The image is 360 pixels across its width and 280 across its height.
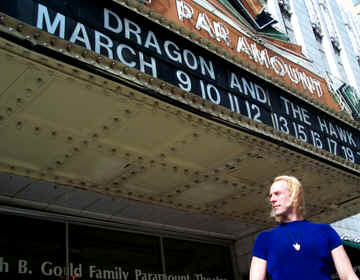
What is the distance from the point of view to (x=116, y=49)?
511 cm

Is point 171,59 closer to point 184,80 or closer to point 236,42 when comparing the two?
point 184,80

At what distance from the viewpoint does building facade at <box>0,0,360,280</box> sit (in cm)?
486

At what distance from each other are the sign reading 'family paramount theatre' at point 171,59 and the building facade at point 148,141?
0.02m

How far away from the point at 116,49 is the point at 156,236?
5.53m

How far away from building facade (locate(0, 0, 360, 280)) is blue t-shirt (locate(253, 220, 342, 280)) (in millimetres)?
2951

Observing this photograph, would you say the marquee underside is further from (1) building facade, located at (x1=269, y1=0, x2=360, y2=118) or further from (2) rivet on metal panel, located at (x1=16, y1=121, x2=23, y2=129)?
(1) building facade, located at (x1=269, y1=0, x2=360, y2=118)

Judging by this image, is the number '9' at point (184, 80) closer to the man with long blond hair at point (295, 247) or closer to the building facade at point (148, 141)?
the building facade at point (148, 141)

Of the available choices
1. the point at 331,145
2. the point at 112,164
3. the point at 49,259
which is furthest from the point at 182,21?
the point at 49,259

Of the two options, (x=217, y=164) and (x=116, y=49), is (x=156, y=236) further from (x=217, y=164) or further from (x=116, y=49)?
(x=116, y=49)

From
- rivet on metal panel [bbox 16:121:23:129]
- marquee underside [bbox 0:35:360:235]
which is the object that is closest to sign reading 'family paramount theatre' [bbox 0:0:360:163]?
marquee underside [bbox 0:35:360:235]

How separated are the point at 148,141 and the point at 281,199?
392 centimetres

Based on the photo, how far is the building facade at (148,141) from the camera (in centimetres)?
486

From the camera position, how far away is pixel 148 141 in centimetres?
625

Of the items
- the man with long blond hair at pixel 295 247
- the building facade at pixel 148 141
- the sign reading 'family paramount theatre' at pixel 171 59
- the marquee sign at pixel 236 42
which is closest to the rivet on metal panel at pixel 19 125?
the building facade at pixel 148 141
